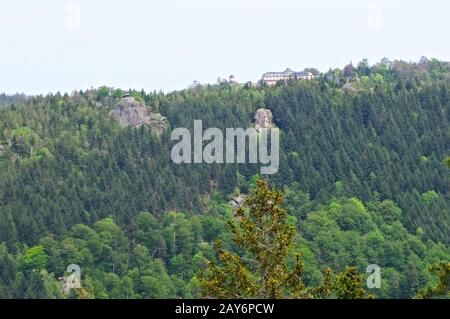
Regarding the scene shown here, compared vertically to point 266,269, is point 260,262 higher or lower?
higher

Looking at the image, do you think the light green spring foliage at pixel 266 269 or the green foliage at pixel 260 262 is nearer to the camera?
the light green spring foliage at pixel 266 269

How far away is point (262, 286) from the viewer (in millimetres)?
50594

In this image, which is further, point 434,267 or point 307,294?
point 434,267

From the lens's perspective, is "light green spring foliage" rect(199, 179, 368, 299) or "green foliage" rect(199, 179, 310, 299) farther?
"green foliage" rect(199, 179, 310, 299)

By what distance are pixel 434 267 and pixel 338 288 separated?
832 cm
